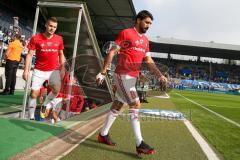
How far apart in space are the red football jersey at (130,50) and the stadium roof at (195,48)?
49.7 meters

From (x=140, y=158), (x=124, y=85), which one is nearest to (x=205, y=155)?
(x=140, y=158)

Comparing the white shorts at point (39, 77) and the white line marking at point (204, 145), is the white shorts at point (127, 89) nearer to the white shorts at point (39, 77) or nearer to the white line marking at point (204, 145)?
the white line marking at point (204, 145)

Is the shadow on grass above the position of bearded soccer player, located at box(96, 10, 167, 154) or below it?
below

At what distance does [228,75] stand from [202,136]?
6535 cm

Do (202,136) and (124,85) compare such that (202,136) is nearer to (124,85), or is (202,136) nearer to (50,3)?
(124,85)

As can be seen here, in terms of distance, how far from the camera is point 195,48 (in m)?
59.7

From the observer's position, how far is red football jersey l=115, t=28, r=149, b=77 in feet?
17.0

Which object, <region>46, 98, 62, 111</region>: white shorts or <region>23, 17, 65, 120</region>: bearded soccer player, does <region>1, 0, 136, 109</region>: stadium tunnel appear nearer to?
<region>23, 17, 65, 120</region>: bearded soccer player

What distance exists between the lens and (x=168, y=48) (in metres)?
62.8

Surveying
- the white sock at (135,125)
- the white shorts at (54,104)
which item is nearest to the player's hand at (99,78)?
the white sock at (135,125)

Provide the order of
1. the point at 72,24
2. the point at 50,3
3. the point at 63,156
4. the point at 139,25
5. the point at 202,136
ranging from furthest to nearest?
1. the point at 72,24
2. the point at 50,3
3. the point at 202,136
4. the point at 139,25
5. the point at 63,156

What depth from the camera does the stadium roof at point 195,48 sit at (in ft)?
184

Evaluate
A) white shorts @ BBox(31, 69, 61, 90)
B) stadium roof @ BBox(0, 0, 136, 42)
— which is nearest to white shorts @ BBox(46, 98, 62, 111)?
white shorts @ BBox(31, 69, 61, 90)

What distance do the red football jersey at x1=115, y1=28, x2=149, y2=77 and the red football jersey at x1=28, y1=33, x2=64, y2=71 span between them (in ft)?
6.33
